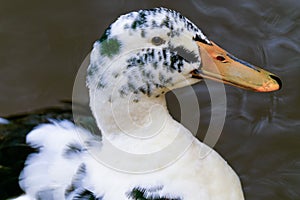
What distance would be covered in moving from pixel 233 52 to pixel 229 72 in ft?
4.01

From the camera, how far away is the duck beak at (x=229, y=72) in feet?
7.50

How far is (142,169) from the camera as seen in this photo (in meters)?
2.30

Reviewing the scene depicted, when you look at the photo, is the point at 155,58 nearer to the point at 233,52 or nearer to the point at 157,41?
the point at 157,41

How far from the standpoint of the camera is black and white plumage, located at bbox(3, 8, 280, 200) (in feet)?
7.15

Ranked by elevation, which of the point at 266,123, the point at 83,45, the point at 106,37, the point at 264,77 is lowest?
the point at 266,123

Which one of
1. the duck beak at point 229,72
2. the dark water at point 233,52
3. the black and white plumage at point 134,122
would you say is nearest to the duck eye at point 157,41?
the black and white plumage at point 134,122

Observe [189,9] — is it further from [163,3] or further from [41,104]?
[41,104]

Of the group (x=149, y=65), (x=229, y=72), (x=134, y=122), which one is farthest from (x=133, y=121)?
(x=229, y=72)

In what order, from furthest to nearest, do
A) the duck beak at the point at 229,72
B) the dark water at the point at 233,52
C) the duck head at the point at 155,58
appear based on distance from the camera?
the dark water at the point at 233,52
the duck beak at the point at 229,72
the duck head at the point at 155,58

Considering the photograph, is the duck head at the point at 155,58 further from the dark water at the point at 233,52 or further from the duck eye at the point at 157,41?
the dark water at the point at 233,52

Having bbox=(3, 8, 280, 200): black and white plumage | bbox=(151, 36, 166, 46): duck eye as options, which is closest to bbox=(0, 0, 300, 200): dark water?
bbox=(3, 8, 280, 200): black and white plumage

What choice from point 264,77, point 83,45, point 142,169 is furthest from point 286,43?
point 142,169

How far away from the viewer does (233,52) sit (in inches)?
138

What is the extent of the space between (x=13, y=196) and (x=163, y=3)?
1701 millimetres
